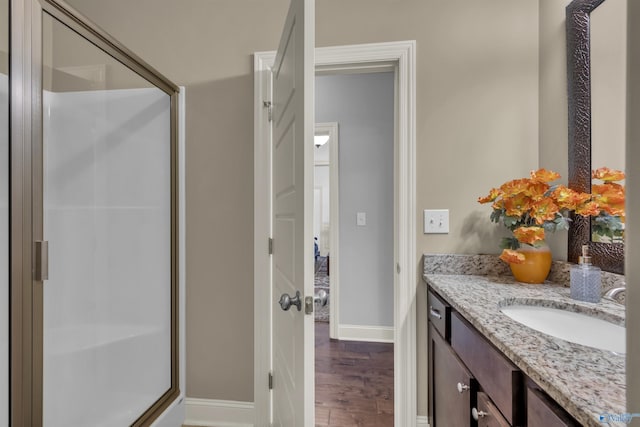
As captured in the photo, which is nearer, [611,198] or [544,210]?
[611,198]

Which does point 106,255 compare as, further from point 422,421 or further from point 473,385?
point 422,421

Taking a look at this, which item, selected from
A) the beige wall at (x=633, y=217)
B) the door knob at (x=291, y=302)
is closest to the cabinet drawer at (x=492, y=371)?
the beige wall at (x=633, y=217)

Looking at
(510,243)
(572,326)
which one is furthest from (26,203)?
(510,243)

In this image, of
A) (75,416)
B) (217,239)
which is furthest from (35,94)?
(75,416)

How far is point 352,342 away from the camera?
2744 millimetres

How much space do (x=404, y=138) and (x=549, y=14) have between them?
2.93 ft

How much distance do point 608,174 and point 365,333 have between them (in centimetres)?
219

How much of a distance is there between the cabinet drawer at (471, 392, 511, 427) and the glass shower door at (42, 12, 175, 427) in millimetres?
1365

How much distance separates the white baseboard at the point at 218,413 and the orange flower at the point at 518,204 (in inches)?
66.0

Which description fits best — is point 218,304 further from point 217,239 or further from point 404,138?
point 404,138

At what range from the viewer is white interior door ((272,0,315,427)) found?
925 mm

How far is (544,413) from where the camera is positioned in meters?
0.60

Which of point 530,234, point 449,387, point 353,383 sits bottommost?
point 353,383

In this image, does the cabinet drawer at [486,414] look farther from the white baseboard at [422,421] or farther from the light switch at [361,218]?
the light switch at [361,218]
